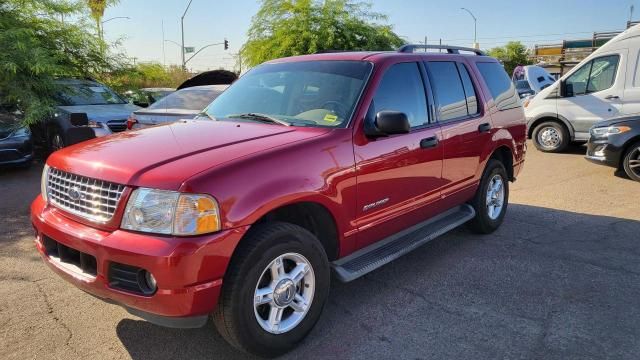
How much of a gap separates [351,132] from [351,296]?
132 centimetres

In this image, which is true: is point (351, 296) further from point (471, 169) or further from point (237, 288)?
point (471, 169)

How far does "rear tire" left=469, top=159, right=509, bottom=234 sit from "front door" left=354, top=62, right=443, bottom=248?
3.10 ft

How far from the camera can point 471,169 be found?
4789 millimetres

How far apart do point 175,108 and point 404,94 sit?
5.19 m

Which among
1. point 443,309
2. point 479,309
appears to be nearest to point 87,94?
point 443,309

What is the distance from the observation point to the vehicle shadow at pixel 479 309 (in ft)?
10.1

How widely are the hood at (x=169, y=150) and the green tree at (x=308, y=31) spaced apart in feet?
42.1

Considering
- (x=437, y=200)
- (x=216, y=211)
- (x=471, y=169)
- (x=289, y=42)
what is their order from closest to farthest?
(x=216, y=211) → (x=437, y=200) → (x=471, y=169) → (x=289, y=42)

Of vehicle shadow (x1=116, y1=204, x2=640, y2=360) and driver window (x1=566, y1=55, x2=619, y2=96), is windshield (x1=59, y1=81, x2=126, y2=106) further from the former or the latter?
driver window (x1=566, y1=55, x2=619, y2=96)

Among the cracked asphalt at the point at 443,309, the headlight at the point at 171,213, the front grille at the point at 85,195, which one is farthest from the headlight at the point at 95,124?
the headlight at the point at 171,213

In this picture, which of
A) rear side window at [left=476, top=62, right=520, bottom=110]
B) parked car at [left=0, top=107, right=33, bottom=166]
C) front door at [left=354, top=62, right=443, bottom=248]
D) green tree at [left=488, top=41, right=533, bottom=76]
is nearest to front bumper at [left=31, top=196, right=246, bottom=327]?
front door at [left=354, top=62, right=443, bottom=248]

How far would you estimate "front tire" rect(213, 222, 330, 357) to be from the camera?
2.68 meters

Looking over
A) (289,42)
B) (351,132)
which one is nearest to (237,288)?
(351,132)

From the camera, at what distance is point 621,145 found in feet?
25.9
